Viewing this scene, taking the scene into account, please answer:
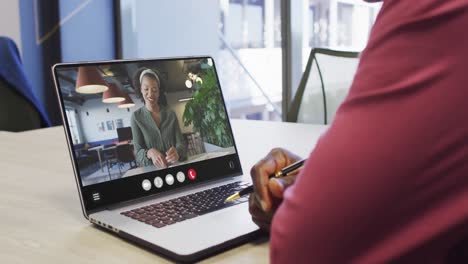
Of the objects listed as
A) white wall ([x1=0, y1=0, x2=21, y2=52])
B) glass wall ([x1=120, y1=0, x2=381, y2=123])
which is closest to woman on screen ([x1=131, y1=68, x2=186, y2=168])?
glass wall ([x1=120, y1=0, x2=381, y2=123])

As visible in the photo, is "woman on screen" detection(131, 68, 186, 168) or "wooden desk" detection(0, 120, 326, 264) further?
"woman on screen" detection(131, 68, 186, 168)

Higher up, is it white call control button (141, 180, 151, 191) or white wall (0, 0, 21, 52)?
white wall (0, 0, 21, 52)

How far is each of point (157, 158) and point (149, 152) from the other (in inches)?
0.8

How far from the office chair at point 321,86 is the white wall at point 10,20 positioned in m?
2.23

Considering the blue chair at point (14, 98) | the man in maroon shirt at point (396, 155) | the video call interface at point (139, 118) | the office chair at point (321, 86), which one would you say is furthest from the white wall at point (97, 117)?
the blue chair at point (14, 98)

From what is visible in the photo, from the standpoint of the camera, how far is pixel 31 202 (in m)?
0.98

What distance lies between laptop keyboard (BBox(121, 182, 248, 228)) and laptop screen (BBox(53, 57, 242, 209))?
0.05 metres

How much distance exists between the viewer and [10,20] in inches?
142

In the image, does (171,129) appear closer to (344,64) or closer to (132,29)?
(344,64)

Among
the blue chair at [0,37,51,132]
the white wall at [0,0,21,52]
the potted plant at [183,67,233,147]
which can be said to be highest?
the white wall at [0,0,21,52]

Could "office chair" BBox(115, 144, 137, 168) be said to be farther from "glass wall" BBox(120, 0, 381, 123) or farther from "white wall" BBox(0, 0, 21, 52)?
"white wall" BBox(0, 0, 21, 52)

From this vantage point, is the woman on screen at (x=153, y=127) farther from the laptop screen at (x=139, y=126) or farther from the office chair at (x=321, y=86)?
the office chair at (x=321, y=86)

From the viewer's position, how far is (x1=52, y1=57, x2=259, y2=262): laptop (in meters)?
0.79

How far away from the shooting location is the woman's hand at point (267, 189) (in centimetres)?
72
